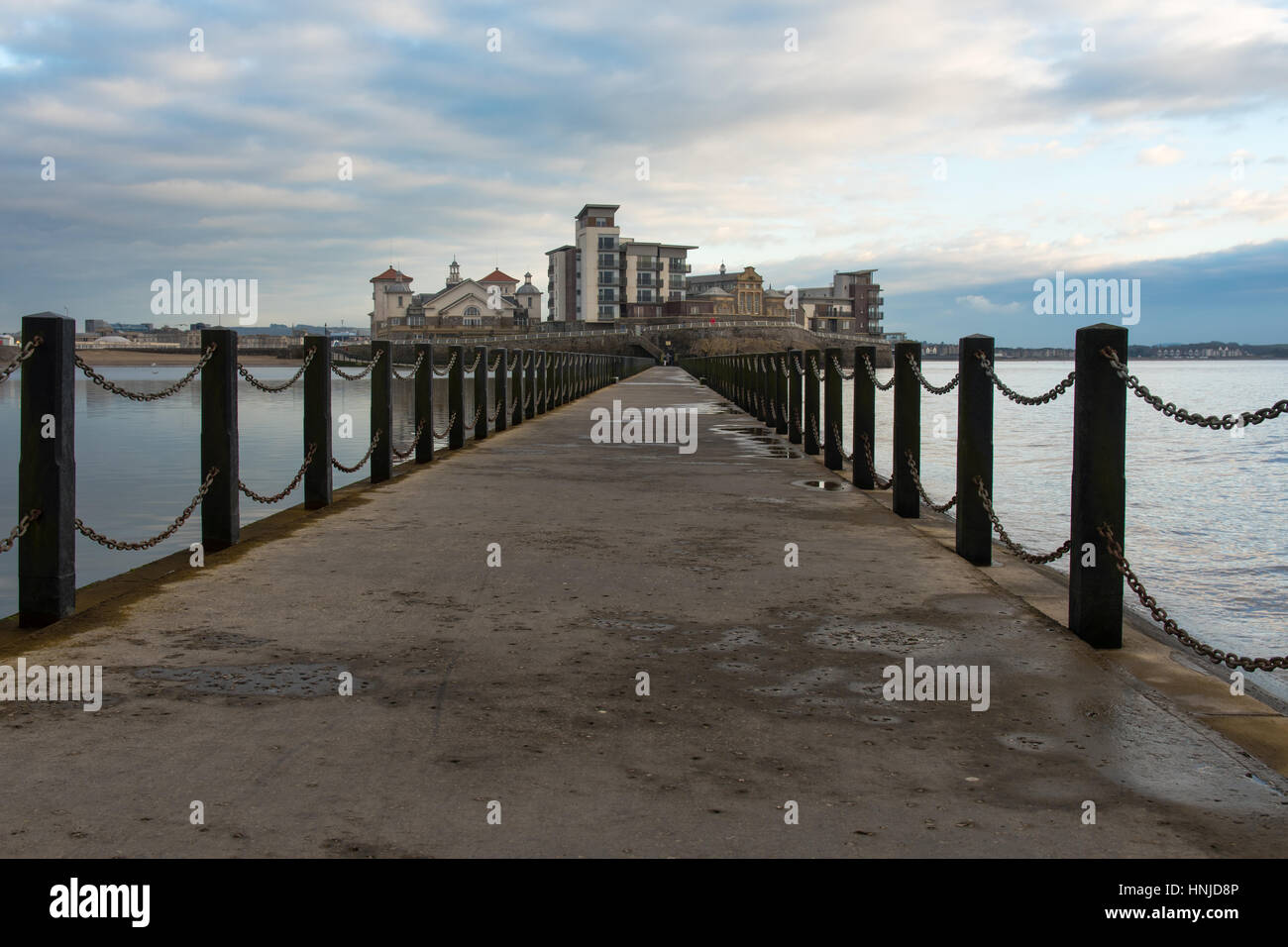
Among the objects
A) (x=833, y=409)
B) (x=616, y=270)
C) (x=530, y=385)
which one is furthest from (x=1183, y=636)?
(x=616, y=270)

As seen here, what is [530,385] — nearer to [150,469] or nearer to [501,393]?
[501,393]

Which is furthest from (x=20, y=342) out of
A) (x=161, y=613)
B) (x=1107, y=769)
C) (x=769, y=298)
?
(x=769, y=298)

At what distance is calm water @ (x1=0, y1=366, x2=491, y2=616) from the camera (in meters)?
10.3

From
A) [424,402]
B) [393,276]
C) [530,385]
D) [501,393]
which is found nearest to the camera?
[424,402]

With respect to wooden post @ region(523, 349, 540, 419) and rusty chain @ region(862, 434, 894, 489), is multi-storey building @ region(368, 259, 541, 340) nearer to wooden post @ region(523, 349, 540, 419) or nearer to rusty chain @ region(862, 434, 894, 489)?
wooden post @ region(523, 349, 540, 419)

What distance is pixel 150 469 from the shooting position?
56.0 feet

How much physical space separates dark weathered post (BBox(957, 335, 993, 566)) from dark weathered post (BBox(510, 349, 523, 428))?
48.6ft

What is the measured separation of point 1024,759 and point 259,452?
17587 mm

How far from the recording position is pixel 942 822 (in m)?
3.17

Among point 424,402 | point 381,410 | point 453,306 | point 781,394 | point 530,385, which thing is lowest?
point 381,410

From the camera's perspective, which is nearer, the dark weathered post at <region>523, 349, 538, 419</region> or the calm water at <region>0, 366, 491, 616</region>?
the calm water at <region>0, 366, 491, 616</region>

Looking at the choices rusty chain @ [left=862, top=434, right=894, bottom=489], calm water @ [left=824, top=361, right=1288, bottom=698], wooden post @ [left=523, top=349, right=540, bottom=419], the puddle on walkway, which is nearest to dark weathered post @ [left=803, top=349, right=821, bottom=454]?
calm water @ [left=824, top=361, right=1288, bottom=698]

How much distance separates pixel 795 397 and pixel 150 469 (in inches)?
395
